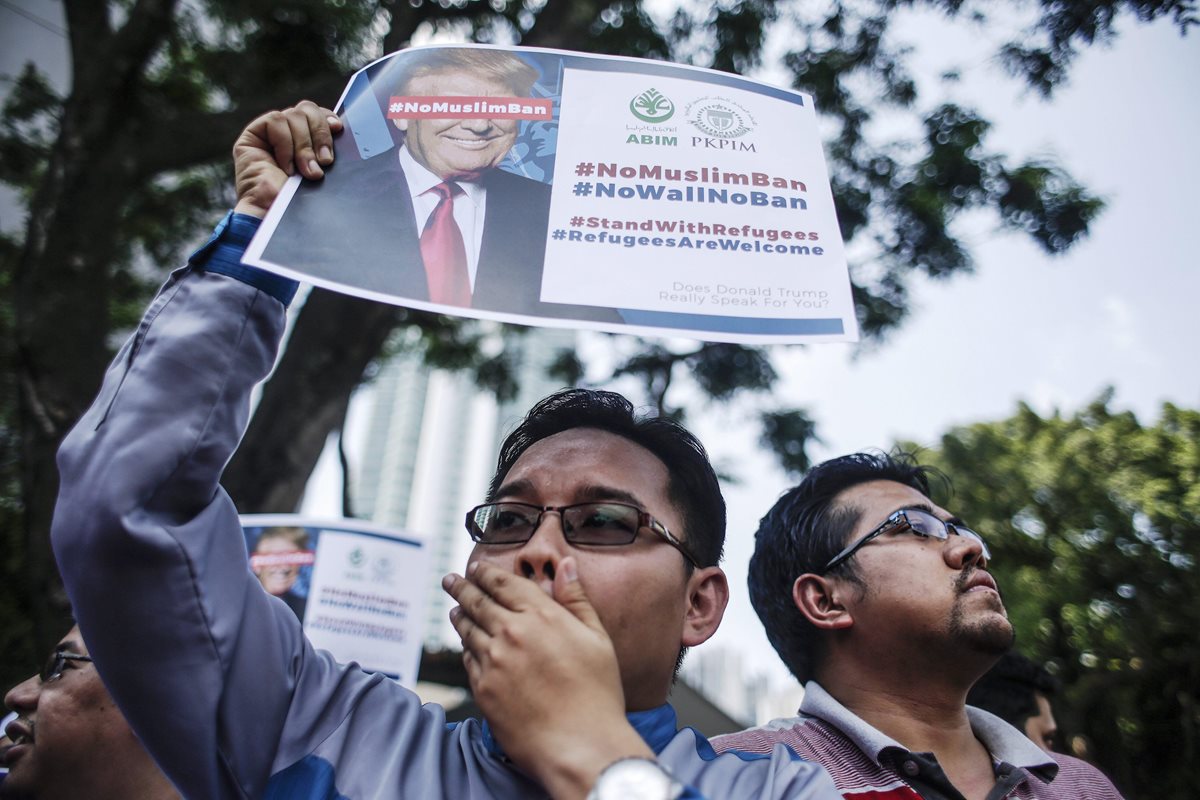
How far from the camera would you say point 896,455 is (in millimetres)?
2691

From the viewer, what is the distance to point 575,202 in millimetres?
1388

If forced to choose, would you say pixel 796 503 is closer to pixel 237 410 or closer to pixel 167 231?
pixel 237 410

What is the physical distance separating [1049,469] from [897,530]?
14.9 m

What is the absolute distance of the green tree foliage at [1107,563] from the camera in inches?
338

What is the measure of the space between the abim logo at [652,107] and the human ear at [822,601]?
4.26 feet

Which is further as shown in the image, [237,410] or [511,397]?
[511,397]

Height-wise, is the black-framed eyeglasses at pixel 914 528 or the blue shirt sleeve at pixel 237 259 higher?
the blue shirt sleeve at pixel 237 259

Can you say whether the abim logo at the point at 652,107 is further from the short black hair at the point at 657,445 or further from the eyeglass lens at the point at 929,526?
the eyeglass lens at the point at 929,526

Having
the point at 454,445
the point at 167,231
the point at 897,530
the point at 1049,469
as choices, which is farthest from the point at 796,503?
the point at 454,445

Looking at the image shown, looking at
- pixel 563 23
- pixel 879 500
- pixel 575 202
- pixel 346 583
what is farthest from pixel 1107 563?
pixel 575 202

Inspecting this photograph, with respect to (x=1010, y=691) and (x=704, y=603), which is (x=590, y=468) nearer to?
(x=704, y=603)

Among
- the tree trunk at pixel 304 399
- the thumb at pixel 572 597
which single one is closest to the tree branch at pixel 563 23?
the tree trunk at pixel 304 399

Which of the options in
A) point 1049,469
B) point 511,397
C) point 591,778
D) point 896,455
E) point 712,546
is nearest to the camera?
point 591,778

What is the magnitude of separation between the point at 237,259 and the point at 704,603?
39.7 inches
